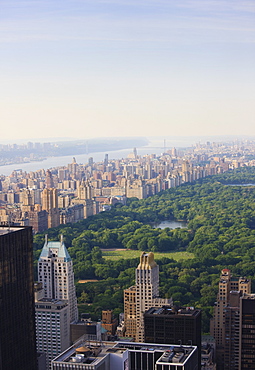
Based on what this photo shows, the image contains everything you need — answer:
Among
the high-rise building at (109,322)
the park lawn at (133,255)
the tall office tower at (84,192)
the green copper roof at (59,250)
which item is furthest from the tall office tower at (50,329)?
the tall office tower at (84,192)

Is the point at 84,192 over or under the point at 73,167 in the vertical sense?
under

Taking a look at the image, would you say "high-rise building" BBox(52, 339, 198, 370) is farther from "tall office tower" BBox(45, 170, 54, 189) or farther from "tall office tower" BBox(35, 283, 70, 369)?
"tall office tower" BBox(45, 170, 54, 189)

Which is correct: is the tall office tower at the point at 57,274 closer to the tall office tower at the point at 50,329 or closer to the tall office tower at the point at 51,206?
the tall office tower at the point at 50,329

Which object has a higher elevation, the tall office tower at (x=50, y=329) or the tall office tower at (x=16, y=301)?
the tall office tower at (x=16, y=301)

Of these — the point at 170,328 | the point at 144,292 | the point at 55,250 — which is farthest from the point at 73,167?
the point at 170,328

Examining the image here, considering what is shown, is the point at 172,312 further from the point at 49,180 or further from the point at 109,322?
the point at 49,180

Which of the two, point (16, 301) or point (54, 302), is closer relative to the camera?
point (16, 301)
